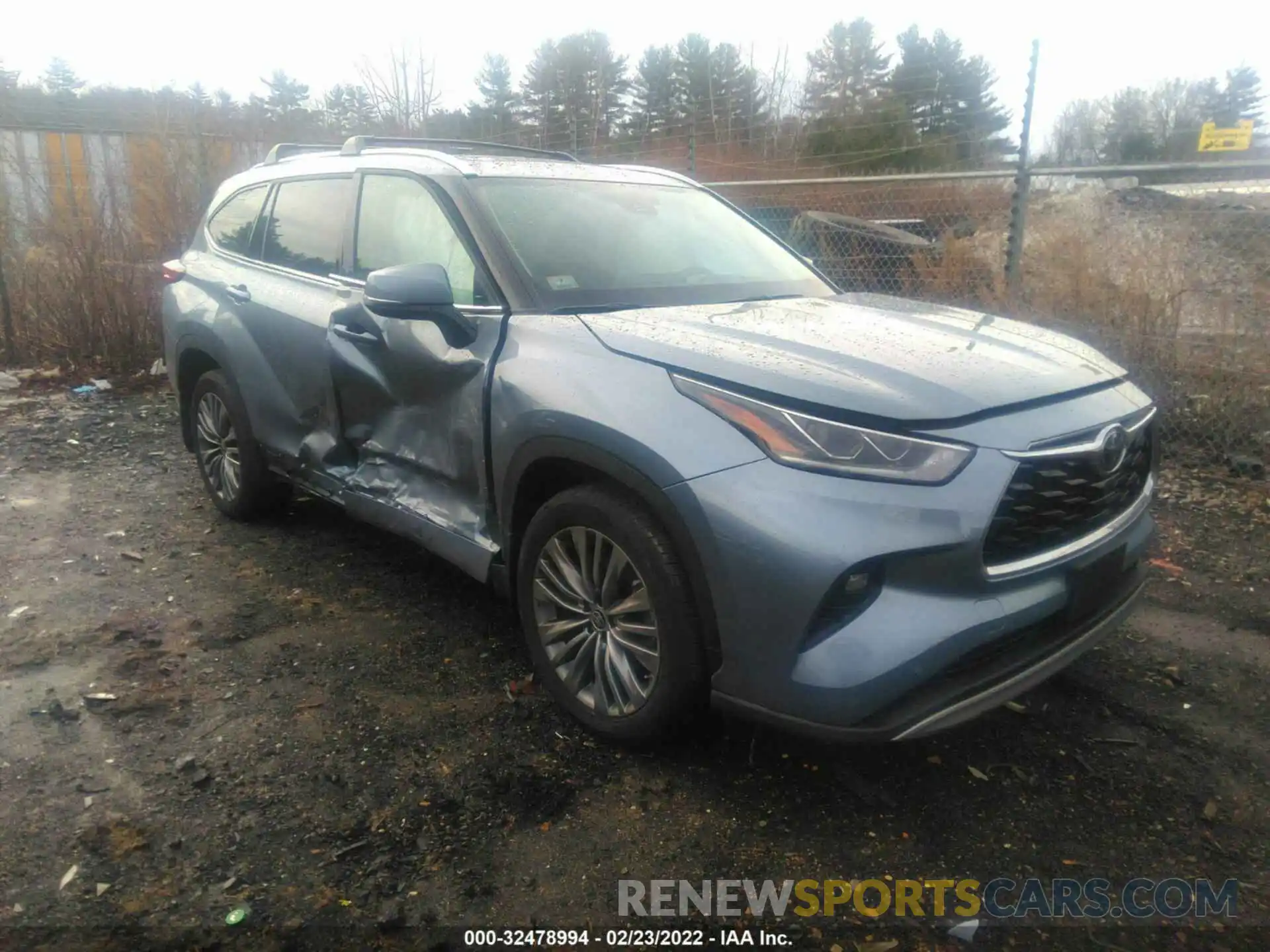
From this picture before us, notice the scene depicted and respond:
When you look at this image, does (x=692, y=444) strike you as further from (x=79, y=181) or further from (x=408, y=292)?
(x=79, y=181)

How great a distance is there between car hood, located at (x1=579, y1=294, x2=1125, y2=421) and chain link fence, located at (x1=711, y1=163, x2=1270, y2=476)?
9.86ft

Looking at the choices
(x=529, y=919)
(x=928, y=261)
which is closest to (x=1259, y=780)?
(x=529, y=919)

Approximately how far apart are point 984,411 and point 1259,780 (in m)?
1.45

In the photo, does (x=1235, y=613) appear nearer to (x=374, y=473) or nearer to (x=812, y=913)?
(x=812, y=913)

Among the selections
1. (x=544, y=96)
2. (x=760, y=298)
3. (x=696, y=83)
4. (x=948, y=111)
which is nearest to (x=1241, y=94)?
(x=948, y=111)

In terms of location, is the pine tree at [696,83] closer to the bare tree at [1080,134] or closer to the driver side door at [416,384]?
the bare tree at [1080,134]

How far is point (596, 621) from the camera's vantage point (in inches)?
104

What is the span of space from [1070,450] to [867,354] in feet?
1.88

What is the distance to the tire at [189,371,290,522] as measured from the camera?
4.34 metres

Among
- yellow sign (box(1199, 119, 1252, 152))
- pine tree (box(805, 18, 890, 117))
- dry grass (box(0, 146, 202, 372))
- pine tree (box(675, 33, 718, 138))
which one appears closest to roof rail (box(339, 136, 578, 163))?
yellow sign (box(1199, 119, 1252, 152))

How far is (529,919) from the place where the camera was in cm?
211

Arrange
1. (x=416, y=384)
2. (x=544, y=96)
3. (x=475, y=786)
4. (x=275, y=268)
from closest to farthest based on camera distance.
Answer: (x=475, y=786), (x=416, y=384), (x=275, y=268), (x=544, y=96)

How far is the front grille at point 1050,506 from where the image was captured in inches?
86.0

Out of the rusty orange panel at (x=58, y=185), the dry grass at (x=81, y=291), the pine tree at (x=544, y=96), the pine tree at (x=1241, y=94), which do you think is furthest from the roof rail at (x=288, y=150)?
the pine tree at (x=1241, y=94)
